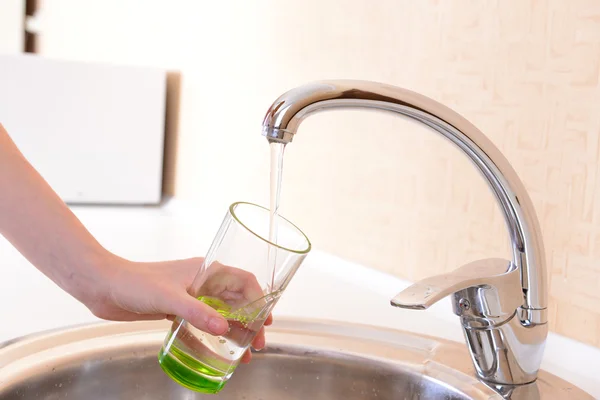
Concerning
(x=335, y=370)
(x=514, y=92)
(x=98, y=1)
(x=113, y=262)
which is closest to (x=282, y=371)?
(x=335, y=370)

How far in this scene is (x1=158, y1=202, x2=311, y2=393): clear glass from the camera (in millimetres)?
579

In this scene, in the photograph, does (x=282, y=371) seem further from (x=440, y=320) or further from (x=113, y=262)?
(x=440, y=320)

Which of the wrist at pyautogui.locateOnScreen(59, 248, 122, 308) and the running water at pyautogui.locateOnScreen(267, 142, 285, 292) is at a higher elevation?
the running water at pyautogui.locateOnScreen(267, 142, 285, 292)

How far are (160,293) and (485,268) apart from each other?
0.27 metres

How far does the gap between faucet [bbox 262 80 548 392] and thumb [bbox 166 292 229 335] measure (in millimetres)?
125

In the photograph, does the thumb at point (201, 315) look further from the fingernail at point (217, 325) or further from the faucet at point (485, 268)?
the faucet at point (485, 268)

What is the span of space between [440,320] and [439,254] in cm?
9

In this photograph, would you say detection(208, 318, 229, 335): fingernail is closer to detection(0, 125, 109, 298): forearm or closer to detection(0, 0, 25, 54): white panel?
detection(0, 125, 109, 298): forearm

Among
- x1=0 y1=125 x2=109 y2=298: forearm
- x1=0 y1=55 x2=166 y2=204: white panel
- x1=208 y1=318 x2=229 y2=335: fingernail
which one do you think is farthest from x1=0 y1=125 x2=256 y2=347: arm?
x1=0 y1=55 x2=166 y2=204: white panel

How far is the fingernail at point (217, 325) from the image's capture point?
1.86ft

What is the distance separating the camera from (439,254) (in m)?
1.09

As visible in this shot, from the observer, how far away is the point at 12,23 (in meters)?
3.76

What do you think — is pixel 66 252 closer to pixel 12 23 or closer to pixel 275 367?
pixel 275 367

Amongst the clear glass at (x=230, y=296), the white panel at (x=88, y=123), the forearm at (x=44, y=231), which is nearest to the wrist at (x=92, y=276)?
the forearm at (x=44, y=231)
